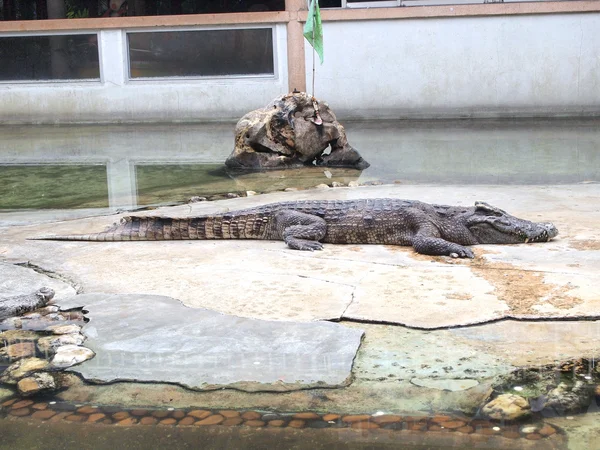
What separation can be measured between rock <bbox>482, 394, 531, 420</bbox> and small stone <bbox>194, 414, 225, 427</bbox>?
889 mm

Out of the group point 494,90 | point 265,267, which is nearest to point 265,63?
point 494,90

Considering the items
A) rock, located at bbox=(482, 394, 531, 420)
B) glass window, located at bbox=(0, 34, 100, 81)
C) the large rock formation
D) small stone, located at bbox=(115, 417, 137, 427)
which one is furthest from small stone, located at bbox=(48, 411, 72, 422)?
glass window, located at bbox=(0, 34, 100, 81)

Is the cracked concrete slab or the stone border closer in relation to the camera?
the stone border

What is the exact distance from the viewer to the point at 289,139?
9578 millimetres

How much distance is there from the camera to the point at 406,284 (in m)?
3.95

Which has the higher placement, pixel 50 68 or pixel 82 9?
pixel 82 9

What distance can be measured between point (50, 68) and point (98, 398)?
1360 centimetres

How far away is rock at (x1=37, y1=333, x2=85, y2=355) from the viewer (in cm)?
327

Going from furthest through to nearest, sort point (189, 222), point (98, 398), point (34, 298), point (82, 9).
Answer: point (82, 9)
point (189, 222)
point (34, 298)
point (98, 398)

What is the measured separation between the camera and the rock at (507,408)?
8.41 feet

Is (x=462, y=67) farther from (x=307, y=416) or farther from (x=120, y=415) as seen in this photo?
(x=120, y=415)

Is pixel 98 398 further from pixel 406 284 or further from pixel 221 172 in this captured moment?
pixel 221 172

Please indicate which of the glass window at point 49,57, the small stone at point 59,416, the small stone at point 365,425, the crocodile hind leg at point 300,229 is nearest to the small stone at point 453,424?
the small stone at point 365,425

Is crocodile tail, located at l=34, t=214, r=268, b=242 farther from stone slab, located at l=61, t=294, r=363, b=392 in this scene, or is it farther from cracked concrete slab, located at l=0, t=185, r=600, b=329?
stone slab, located at l=61, t=294, r=363, b=392
